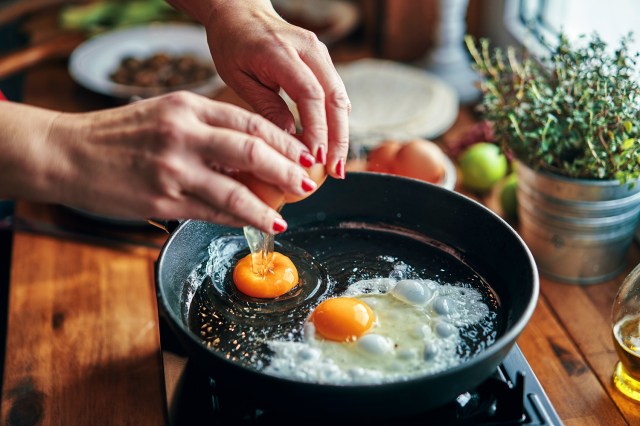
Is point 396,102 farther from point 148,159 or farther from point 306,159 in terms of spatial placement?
point 148,159

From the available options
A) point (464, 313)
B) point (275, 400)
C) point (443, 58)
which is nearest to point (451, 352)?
point (464, 313)

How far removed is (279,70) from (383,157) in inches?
22.8

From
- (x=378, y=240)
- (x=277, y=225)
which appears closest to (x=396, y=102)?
(x=378, y=240)

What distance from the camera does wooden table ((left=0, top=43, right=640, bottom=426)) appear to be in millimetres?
1183

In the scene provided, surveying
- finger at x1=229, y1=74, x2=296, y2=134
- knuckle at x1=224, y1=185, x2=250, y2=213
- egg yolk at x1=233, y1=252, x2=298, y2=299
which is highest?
knuckle at x1=224, y1=185, x2=250, y2=213

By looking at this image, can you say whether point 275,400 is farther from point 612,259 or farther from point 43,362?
point 612,259

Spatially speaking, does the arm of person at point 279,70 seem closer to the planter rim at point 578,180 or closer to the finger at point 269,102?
the finger at point 269,102

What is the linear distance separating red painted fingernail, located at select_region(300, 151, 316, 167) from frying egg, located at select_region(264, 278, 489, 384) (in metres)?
0.21

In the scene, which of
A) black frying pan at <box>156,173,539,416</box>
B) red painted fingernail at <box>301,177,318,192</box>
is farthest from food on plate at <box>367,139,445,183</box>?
red painted fingernail at <box>301,177,318,192</box>

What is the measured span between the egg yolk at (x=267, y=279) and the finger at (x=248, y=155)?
25 centimetres

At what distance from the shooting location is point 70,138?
33.4 inches

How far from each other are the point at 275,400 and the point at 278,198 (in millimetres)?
262

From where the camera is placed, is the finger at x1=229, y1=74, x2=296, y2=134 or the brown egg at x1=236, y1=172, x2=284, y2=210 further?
the finger at x1=229, y1=74, x2=296, y2=134

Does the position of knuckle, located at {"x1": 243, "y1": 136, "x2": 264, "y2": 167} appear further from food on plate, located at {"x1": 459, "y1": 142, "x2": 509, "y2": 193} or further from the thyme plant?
food on plate, located at {"x1": 459, "y1": 142, "x2": 509, "y2": 193}
